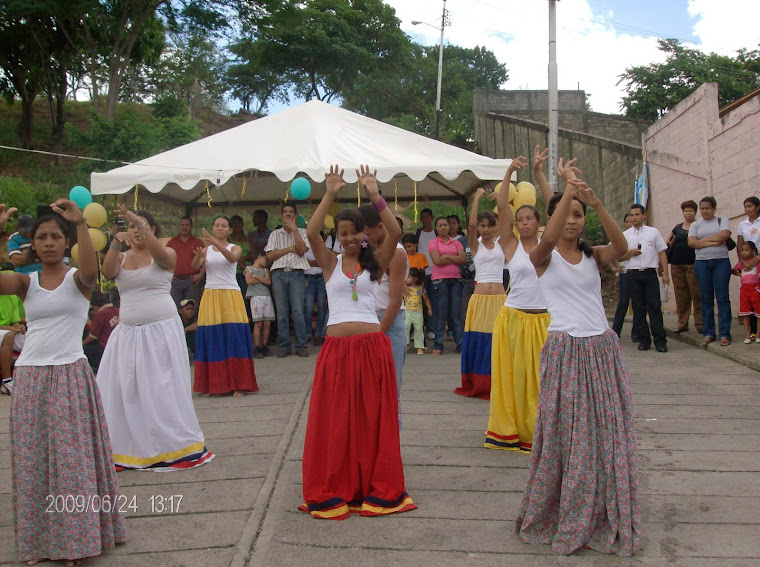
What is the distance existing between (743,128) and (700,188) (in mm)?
1642

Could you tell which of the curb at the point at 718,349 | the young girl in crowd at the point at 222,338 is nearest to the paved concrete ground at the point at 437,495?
the young girl in crowd at the point at 222,338

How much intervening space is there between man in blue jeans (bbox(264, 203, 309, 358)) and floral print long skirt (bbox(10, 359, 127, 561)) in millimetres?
6056

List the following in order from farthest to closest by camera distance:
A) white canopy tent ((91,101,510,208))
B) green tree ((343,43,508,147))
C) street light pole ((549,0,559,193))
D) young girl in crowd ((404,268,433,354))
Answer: green tree ((343,43,508,147)), street light pole ((549,0,559,193)), young girl in crowd ((404,268,433,354)), white canopy tent ((91,101,510,208))

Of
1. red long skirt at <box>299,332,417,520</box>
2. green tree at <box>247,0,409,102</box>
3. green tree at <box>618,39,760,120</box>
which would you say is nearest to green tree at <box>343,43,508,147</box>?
green tree at <box>247,0,409,102</box>

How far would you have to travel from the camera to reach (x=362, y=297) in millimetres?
4305

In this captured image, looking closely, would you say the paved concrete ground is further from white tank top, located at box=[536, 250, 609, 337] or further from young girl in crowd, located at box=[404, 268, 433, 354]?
young girl in crowd, located at box=[404, 268, 433, 354]

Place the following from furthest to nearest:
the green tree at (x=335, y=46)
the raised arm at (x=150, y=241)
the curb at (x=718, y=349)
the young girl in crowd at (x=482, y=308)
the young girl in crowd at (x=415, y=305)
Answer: the green tree at (x=335, y=46) → the young girl in crowd at (x=415, y=305) → the curb at (x=718, y=349) → the young girl in crowd at (x=482, y=308) → the raised arm at (x=150, y=241)

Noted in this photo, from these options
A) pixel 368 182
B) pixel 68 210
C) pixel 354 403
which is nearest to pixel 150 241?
pixel 68 210

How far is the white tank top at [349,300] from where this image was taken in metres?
4.28

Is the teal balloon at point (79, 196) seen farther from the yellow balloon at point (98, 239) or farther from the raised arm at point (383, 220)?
the raised arm at point (383, 220)

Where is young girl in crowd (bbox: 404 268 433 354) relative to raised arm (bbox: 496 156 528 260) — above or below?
below

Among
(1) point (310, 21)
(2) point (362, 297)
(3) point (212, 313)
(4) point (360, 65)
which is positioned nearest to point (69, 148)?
(1) point (310, 21)

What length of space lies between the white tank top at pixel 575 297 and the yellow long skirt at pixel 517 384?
5.21ft

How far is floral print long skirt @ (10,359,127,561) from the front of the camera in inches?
137
